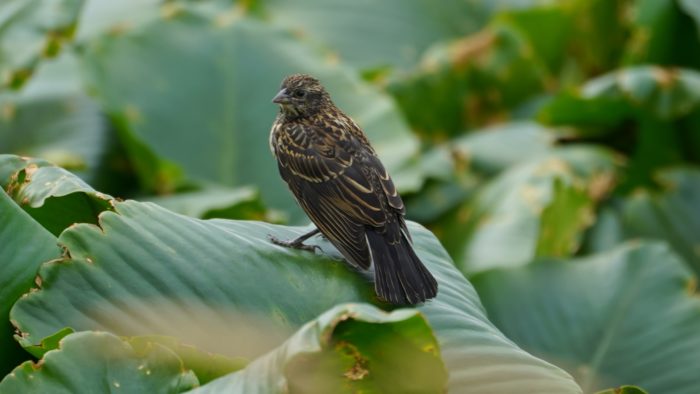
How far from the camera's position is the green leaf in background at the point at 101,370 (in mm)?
2529

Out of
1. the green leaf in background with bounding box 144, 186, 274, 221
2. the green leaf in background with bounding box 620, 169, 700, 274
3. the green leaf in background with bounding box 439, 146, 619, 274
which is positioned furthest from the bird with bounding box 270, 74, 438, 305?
the green leaf in background with bounding box 620, 169, 700, 274

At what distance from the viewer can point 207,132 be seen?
18.9 ft

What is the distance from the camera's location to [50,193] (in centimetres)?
287

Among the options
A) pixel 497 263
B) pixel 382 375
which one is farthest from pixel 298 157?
pixel 497 263

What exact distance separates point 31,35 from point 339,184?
208 centimetres

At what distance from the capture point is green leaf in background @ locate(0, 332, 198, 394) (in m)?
2.53

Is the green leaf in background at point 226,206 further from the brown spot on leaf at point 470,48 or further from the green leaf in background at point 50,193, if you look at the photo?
the brown spot on leaf at point 470,48

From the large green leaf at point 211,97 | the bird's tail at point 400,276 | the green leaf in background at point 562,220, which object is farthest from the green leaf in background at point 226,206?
the bird's tail at point 400,276

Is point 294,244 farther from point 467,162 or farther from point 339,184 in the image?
point 467,162

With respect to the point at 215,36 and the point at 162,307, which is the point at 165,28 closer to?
the point at 215,36

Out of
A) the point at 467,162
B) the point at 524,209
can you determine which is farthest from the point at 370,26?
the point at 524,209

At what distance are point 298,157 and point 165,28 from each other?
2.61m

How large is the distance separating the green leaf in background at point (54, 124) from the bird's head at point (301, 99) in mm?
1932

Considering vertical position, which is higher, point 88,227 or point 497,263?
point 88,227
